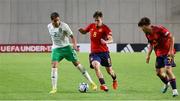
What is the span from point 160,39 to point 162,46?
0.24 meters

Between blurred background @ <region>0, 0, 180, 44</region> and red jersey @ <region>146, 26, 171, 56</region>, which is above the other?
blurred background @ <region>0, 0, 180, 44</region>

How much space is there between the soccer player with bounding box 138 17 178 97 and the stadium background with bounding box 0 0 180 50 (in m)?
46.2

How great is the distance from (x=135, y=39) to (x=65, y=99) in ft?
161

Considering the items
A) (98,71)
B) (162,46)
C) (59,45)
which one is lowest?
(98,71)

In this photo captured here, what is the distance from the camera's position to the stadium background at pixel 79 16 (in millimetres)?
62250

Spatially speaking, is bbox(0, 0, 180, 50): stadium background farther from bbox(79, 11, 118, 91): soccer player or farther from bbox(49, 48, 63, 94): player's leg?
bbox(49, 48, 63, 94): player's leg

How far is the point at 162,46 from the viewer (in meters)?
16.2

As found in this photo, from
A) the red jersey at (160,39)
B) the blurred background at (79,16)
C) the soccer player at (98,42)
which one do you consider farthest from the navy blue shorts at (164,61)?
the blurred background at (79,16)

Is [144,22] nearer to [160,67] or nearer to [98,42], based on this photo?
[160,67]

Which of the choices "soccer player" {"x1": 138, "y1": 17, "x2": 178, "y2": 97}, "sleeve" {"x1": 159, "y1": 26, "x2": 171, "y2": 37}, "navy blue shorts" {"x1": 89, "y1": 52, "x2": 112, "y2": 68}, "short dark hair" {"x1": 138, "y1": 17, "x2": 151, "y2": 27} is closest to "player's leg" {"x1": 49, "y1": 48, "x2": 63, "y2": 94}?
"navy blue shorts" {"x1": 89, "y1": 52, "x2": 112, "y2": 68}

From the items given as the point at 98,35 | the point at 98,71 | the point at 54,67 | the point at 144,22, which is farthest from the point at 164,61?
the point at 54,67

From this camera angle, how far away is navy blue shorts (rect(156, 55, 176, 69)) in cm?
1569

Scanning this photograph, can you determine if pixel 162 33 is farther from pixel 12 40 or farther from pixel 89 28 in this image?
pixel 12 40

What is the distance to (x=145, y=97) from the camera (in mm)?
15359
